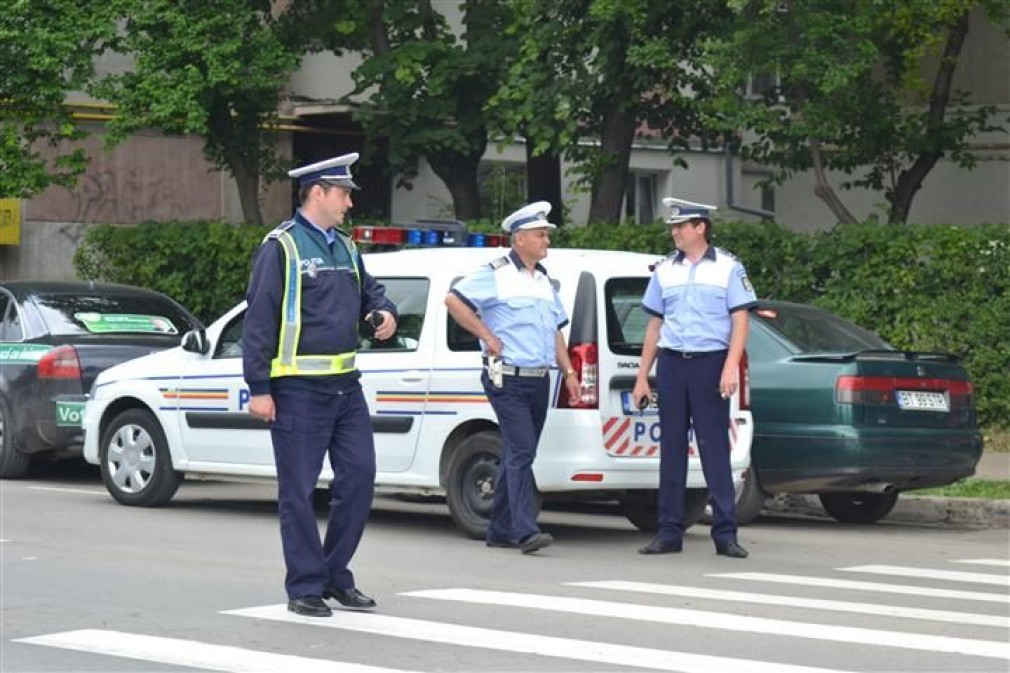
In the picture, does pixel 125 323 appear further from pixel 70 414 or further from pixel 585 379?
pixel 585 379

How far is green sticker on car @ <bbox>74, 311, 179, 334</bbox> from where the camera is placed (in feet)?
53.8

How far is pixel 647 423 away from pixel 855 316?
703 centimetres

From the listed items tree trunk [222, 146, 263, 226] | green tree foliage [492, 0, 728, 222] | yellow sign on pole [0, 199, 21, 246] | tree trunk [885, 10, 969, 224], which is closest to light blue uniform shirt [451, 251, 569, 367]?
green tree foliage [492, 0, 728, 222]

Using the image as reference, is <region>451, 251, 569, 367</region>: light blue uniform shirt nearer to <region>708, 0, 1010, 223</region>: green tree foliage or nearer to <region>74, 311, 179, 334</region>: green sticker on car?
<region>74, 311, 179, 334</region>: green sticker on car

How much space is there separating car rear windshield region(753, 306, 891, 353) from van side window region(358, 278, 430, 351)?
2481mm

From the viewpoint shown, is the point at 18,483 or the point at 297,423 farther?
the point at 18,483

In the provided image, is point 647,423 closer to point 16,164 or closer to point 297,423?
point 297,423

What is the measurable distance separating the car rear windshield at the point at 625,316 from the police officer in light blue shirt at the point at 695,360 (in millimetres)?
406

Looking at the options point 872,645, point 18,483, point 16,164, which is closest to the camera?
point 872,645

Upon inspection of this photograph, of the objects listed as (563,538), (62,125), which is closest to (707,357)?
(563,538)

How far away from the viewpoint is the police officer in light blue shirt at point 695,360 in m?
11.2

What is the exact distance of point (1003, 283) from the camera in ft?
58.5

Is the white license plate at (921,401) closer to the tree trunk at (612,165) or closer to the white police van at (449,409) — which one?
the white police van at (449,409)

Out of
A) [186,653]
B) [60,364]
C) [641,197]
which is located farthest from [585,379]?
[641,197]
